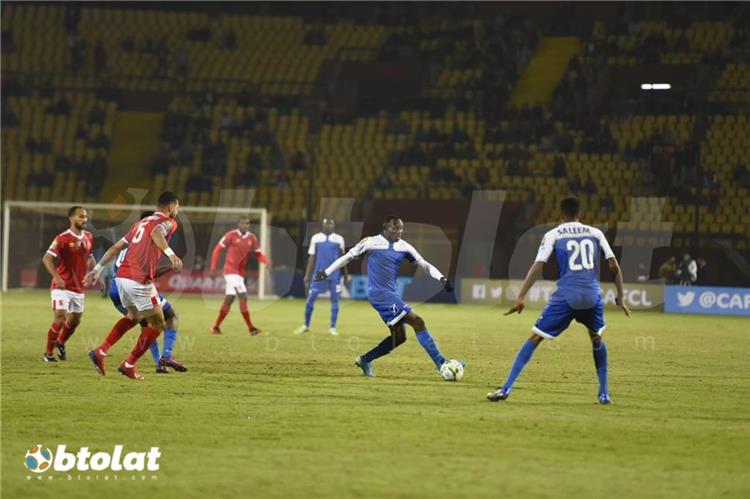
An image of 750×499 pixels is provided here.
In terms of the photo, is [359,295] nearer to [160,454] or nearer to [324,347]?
[324,347]

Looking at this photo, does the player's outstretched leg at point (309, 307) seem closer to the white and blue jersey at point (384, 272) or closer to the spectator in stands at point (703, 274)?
the white and blue jersey at point (384, 272)

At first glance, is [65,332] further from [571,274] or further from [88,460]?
[88,460]

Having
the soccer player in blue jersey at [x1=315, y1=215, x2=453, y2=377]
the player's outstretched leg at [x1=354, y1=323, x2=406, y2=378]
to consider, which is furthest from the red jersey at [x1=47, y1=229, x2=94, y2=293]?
the player's outstretched leg at [x1=354, y1=323, x2=406, y2=378]

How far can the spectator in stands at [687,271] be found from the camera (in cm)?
3462

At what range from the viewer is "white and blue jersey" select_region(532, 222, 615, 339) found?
12.2m

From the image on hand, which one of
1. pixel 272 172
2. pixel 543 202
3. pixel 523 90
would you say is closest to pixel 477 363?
pixel 543 202

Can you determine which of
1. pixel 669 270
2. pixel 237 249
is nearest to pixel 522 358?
pixel 237 249

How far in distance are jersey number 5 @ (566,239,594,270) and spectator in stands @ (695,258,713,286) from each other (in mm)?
24097

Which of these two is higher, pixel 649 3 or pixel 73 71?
pixel 649 3

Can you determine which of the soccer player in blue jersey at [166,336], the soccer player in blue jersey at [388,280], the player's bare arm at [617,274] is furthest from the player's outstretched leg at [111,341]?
the player's bare arm at [617,274]

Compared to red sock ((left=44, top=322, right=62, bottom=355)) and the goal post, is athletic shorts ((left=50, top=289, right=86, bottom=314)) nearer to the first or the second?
red sock ((left=44, top=322, right=62, bottom=355))

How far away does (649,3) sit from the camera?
47406 mm

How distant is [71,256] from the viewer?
645 inches

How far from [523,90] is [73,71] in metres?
19.8
